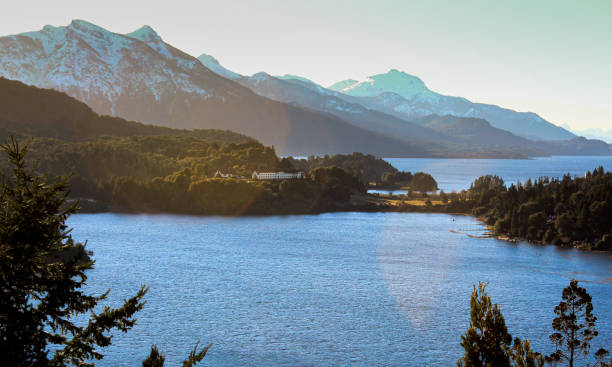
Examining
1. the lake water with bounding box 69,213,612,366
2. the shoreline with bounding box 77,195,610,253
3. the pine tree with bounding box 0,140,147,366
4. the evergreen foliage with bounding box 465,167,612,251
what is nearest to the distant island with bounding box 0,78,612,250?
the evergreen foliage with bounding box 465,167,612,251

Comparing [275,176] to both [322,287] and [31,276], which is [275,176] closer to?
[322,287]

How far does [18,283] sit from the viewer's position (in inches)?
664

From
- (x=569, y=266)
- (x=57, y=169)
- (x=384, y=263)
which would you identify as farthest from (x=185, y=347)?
(x=57, y=169)

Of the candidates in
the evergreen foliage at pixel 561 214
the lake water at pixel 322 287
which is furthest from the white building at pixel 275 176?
the evergreen foliage at pixel 561 214

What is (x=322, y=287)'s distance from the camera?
76438 millimetres

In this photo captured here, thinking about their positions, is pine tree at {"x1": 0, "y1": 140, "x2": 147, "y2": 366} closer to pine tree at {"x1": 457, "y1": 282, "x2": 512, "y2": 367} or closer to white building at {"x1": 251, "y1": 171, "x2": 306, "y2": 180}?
pine tree at {"x1": 457, "y1": 282, "x2": 512, "y2": 367}

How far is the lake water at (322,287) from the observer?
53006 millimetres

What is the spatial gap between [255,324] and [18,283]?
4428 cm

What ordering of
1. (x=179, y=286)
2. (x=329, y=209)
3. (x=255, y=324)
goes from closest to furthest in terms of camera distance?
(x=255, y=324) → (x=179, y=286) → (x=329, y=209)

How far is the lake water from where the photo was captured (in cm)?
5301

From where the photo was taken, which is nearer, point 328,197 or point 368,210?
point 368,210

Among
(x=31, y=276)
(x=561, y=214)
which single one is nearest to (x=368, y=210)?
(x=561, y=214)

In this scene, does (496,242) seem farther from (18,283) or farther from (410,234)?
(18,283)

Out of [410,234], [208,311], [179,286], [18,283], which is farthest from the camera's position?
[410,234]
